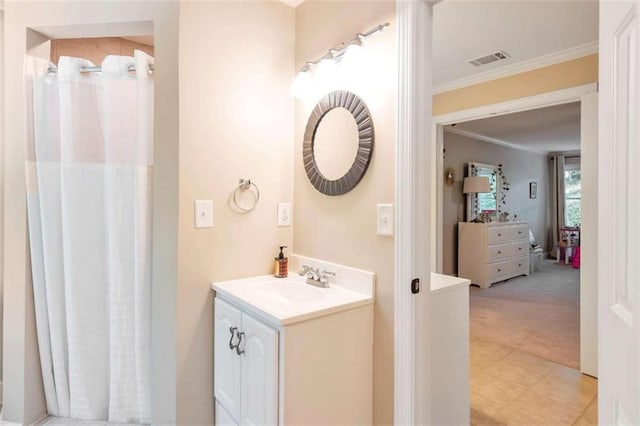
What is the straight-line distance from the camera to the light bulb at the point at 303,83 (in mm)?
1818

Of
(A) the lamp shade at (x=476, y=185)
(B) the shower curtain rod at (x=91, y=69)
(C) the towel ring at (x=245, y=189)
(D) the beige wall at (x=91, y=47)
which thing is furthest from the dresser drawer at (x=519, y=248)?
(D) the beige wall at (x=91, y=47)

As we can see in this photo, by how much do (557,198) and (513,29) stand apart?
695 centimetres

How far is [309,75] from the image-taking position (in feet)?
5.99

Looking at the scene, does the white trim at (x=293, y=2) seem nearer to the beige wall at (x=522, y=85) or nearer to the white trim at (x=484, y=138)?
the beige wall at (x=522, y=85)

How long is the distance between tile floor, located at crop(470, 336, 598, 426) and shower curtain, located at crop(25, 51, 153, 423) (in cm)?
212

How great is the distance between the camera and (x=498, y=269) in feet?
17.3

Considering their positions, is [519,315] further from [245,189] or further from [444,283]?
[245,189]
